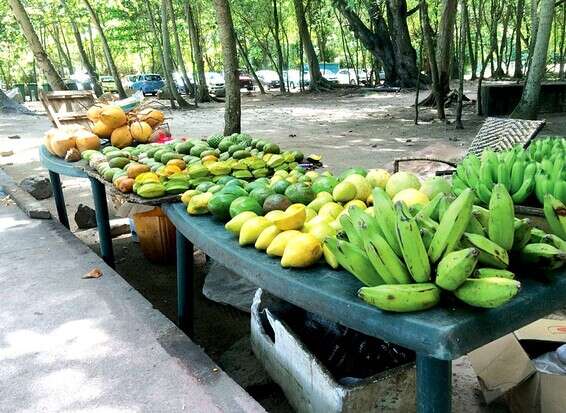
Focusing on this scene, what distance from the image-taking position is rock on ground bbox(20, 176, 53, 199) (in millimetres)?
7094

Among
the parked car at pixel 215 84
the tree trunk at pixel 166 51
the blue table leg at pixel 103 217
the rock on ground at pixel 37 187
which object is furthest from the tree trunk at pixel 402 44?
the blue table leg at pixel 103 217

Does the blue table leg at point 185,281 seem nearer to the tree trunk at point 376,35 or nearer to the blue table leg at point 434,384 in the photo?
the blue table leg at point 434,384

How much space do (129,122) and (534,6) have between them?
14.0 metres

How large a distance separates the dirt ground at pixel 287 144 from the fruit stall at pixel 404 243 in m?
0.98

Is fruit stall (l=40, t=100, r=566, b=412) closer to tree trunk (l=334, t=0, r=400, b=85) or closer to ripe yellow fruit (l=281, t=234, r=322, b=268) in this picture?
ripe yellow fruit (l=281, t=234, r=322, b=268)

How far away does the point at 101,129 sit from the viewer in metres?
4.46

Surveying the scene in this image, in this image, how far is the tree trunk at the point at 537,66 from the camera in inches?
354

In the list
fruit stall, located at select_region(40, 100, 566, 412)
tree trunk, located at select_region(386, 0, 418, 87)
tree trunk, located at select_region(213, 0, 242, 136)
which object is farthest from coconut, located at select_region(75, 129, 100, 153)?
tree trunk, located at select_region(386, 0, 418, 87)

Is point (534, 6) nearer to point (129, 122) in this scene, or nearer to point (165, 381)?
point (129, 122)

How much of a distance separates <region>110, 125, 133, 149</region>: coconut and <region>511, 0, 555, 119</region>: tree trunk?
26.4 ft

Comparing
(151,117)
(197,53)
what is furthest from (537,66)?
(197,53)

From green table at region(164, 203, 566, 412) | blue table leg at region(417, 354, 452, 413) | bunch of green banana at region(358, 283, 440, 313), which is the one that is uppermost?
bunch of green banana at region(358, 283, 440, 313)

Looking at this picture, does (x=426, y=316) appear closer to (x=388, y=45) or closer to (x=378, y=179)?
(x=378, y=179)

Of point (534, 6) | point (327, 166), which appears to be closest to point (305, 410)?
point (327, 166)
